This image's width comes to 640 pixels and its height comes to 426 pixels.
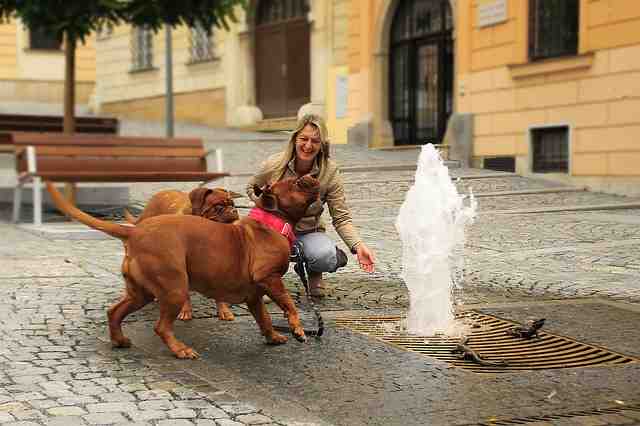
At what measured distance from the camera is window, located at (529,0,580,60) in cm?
1579

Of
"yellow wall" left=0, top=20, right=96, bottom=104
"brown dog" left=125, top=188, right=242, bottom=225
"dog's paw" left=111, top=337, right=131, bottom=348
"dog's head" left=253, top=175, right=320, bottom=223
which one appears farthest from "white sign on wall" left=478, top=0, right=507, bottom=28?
"yellow wall" left=0, top=20, right=96, bottom=104

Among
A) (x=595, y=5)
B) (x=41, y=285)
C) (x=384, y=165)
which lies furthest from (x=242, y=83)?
(x=41, y=285)

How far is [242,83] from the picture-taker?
27.5 metres

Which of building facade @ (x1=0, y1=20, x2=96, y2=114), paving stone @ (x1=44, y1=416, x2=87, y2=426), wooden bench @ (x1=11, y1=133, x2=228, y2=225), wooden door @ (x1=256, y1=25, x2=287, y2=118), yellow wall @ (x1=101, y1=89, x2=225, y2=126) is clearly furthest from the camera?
building facade @ (x1=0, y1=20, x2=96, y2=114)

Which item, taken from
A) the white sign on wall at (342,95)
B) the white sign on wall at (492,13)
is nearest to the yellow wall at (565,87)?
the white sign on wall at (492,13)

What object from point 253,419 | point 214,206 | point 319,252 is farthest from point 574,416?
point 319,252

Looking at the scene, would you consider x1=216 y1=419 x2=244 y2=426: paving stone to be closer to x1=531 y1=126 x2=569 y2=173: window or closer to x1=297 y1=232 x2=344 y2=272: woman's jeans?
x1=297 y1=232 x2=344 y2=272: woman's jeans

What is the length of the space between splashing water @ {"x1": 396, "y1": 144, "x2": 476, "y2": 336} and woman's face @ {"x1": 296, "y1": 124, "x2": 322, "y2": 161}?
2.13 ft

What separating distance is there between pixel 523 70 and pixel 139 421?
14.1m

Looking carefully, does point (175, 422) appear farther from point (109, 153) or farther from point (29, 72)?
point (29, 72)

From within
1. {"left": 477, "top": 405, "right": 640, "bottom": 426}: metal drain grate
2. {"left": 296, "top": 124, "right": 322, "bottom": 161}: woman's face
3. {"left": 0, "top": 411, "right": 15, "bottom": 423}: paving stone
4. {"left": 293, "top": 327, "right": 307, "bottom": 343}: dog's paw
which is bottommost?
{"left": 477, "top": 405, "right": 640, "bottom": 426}: metal drain grate

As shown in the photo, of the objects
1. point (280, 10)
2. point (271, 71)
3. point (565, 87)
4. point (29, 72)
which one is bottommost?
point (565, 87)

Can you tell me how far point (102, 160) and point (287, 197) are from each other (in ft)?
21.2

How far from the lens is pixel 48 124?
13.2m
